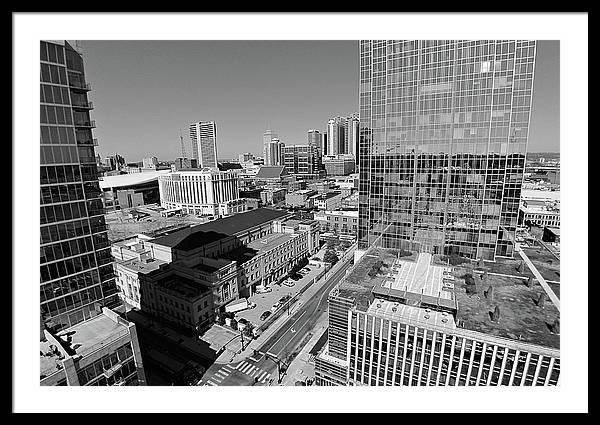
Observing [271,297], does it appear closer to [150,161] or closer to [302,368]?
[302,368]

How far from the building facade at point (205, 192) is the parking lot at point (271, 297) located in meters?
17.8

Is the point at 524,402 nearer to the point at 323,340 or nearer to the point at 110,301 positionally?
the point at 110,301

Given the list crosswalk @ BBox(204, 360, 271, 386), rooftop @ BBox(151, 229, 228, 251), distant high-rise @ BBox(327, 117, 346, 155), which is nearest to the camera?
crosswalk @ BBox(204, 360, 271, 386)

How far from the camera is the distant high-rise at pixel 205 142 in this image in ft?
163

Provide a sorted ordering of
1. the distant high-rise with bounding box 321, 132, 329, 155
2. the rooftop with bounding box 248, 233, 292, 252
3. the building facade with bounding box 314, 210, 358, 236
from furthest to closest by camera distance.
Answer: the distant high-rise with bounding box 321, 132, 329, 155, the building facade with bounding box 314, 210, 358, 236, the rooftop with bounding box 248, 233, 292, 252

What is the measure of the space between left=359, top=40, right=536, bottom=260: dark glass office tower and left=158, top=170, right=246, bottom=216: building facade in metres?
21.6

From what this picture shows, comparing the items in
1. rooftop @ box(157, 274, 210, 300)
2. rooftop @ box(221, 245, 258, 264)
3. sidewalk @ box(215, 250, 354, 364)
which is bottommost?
sidewalk @ box(215, 250, 354, 364)

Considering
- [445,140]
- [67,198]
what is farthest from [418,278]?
[67,198]

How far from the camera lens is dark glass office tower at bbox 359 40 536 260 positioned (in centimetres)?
1213

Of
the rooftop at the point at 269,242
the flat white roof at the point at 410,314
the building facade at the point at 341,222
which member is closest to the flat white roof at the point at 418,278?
the flat white roof at the point at 410,314

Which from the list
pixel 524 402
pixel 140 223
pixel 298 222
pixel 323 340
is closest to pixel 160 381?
pixel 323 340

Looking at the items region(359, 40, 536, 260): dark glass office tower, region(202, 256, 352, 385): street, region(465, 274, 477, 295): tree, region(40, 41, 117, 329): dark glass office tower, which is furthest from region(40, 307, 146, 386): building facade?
region(359, 40, 536, 260): dark glass office tower

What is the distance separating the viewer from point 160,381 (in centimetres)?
988

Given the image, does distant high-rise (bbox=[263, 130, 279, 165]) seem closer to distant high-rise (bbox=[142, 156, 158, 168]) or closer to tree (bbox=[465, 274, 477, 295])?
distant high-rise (bbox=[142, 156, 158, 168])
